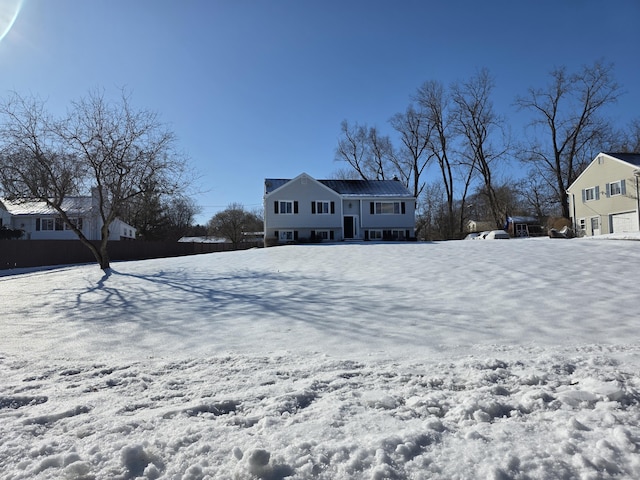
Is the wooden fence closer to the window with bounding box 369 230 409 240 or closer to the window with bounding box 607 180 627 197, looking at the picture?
the window with bounding box 369 230 409 240

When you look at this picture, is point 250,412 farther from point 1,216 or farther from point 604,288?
point 1,216

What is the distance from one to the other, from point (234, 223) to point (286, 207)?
28.5 m

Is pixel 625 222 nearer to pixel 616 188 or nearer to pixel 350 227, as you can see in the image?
pixel 616 188

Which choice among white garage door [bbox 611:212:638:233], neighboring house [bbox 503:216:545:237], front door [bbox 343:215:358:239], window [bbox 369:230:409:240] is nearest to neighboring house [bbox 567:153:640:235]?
white garage door [bbox 611:212:638:233]

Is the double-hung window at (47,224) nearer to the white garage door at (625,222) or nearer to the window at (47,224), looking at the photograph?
the window at (47,224)

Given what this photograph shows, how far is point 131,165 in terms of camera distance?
15.1 meters

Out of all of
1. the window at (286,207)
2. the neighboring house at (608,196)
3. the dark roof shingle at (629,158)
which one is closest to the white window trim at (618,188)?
the neighboring house at (608,196)

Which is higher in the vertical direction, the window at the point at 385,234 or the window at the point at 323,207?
the window at the point at 323,207

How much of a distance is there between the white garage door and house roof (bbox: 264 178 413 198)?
1514cm

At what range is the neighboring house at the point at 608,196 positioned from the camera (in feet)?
89.3

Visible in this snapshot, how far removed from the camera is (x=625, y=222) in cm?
2791

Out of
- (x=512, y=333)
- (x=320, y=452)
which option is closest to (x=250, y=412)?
(x=320, y=452)

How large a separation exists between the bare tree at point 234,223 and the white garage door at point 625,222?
1693 inches

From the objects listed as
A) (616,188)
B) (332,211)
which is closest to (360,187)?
(332,211)
